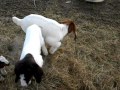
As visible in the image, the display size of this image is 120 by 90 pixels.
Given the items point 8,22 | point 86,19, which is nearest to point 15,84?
point 8,22

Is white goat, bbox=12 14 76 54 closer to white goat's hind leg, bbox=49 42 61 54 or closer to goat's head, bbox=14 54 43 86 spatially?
white goat's hind leg, bbox=49 42 61 54

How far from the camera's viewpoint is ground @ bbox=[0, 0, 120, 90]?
3795 mm

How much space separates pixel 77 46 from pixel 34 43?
1077 millimetres

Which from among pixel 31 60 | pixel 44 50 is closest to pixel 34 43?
pixel 31 60

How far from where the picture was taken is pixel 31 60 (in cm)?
308

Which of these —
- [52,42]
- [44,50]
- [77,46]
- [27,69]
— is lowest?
[77,46]

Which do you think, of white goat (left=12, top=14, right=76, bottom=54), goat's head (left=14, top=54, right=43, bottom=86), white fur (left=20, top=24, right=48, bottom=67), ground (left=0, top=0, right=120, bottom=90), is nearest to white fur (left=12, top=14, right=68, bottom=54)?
white goat (left=12, top=14, right=76, bottom=54)

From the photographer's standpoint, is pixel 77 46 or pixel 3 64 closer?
pixel 3 64

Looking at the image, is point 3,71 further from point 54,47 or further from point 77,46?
point 77,46

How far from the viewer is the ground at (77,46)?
149 inches

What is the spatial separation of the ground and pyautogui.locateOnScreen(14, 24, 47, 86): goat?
45cm

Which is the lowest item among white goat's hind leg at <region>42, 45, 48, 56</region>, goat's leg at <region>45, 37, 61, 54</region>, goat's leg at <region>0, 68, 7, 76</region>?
goat's leg at <region>0, 68, 7, 76</region>

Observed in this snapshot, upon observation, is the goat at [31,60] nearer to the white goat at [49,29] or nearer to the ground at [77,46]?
the white goat at [49,29]

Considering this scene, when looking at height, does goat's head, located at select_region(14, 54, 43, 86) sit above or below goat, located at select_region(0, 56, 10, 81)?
above
